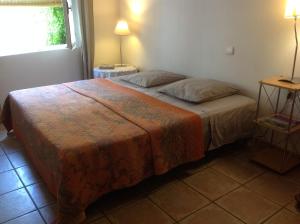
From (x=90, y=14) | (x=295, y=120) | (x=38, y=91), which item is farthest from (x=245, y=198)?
(x=90, y=14)

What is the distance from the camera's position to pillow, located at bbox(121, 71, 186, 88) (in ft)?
10.3

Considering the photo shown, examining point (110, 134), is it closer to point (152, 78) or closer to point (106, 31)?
point (152, 78)

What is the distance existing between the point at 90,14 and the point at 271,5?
247cm

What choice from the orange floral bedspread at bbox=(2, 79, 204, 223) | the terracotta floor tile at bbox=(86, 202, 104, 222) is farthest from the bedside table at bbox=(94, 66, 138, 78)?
the terracotta floor tile at bbox=(86, 202, 104, 222)

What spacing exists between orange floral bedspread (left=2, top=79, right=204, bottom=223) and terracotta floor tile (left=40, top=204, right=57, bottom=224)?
0.49 ft

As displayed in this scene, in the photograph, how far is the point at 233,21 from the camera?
2742mm

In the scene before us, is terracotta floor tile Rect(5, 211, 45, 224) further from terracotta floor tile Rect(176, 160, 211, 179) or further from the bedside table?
the bedside table

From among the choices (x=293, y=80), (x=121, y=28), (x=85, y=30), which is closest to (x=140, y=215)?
(x=293, y=80)

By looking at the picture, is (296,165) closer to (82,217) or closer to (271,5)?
(271,5)

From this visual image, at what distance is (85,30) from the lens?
155 inches

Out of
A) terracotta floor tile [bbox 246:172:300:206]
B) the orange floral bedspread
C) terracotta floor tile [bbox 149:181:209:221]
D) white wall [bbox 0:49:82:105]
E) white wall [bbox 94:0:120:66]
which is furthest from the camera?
white wall [bbox 94:0:120:66]

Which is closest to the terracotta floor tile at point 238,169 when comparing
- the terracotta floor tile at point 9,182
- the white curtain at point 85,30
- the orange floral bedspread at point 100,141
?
the orange floral bedspread at point 100,141

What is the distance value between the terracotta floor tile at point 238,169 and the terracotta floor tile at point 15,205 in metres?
1.57

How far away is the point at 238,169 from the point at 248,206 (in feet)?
1.63
